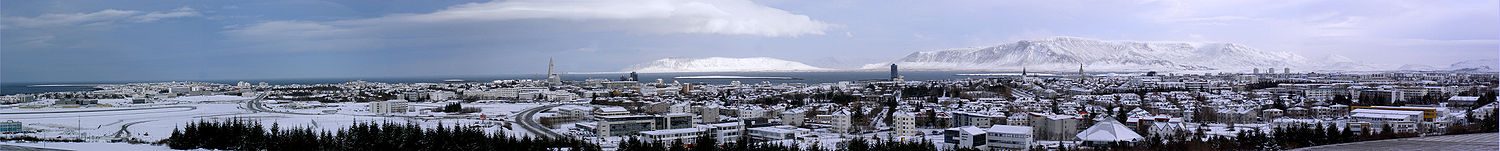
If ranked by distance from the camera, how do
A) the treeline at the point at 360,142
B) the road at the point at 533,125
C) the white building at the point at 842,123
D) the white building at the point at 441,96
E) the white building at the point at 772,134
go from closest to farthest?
the treeline at the point at 360,142
the white building at the point at 772,134
the road at the point at 533,125
the white building at the point at 842,123
the white building at the point at 441,96

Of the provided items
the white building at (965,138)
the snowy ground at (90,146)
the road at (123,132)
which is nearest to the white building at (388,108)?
the road at (123,132)

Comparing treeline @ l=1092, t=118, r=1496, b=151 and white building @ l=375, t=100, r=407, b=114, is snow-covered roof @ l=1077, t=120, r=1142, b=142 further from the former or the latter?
white building @ l=375, t=100, r=407, b=114

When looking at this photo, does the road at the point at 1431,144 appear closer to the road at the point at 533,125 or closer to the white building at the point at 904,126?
the white building at the point at 904,126

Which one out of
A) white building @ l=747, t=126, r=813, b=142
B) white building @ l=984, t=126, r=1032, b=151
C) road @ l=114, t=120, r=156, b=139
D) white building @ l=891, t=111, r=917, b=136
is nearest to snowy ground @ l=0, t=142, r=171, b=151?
road @ l=114, t=120, r=156, b=139

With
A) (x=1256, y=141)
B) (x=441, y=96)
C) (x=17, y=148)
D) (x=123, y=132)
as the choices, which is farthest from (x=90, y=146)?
(x=441, y=96)

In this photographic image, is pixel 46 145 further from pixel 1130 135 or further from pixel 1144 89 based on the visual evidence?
pixel 1144 89

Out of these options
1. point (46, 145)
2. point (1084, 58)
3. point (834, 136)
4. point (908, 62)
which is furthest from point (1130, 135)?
point (908, 62)

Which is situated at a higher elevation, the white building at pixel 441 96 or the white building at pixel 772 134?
the white building at pixel 441 96
